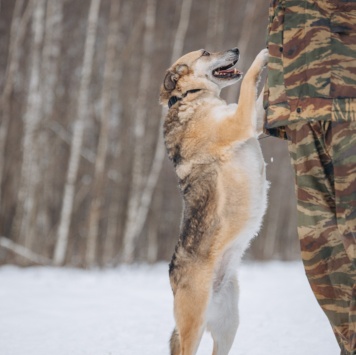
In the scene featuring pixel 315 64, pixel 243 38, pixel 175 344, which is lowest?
pixel 175 344

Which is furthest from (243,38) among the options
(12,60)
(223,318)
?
(223,318)

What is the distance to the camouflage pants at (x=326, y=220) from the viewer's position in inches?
108

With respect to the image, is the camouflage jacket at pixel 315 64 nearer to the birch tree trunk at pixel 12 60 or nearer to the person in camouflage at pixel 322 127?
the person in camouflage at pixel 322 127

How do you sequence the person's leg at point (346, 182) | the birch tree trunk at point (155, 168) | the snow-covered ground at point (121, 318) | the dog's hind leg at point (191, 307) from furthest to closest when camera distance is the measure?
the birch tree trunk at point (155, 168), the snow-covered ground at point (121, 318), the dog's hind leg at point (191, 307), the person's leg at point (346, 182)

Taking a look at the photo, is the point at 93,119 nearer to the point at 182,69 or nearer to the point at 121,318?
the point at 121,318

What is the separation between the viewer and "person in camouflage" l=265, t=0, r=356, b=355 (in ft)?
8.90

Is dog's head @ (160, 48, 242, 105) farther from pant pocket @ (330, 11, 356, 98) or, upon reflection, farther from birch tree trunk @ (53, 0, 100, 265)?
birch tree trunk @ (53, 0, 100, 265)

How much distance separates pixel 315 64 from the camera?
2787 mm

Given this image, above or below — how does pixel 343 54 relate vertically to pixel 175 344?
above

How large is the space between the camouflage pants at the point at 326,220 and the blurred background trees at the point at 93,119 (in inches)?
354

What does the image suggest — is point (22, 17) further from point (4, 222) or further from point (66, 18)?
point (4, 222)

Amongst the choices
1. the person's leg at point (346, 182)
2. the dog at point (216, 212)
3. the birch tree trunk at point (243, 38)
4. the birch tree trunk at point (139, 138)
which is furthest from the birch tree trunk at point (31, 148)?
the person's leg at point (346, 182)

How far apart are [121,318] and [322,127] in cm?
358

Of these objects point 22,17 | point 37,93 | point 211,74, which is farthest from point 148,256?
point 211,74
